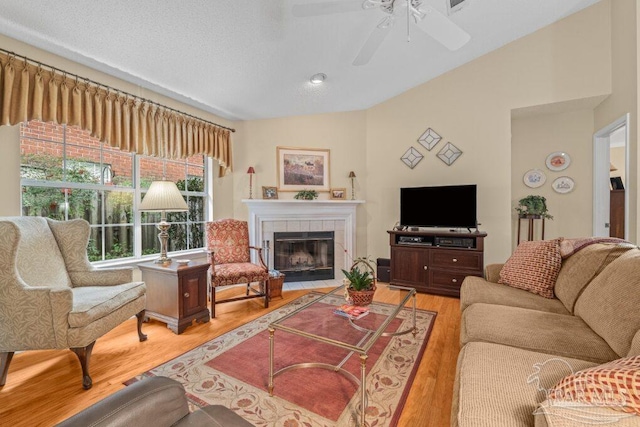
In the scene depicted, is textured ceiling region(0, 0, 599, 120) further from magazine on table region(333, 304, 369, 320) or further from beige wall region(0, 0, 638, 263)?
magazine on table region(333, 304, 369, 320)

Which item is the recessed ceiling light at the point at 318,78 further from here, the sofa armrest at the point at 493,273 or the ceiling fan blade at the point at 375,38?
the sofa armrest at the point at 493,273

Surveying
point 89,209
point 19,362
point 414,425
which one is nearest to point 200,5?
point 89,209

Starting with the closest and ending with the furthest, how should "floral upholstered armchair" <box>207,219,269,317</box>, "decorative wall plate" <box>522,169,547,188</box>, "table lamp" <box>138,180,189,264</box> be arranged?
"table lamp" <box>138,180,189,264</box>
"floral upholstered armchair" <box>207,219,269,317</box>
"decorative wall plate" <box>522,169,547,188</box>

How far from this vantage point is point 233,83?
326cm

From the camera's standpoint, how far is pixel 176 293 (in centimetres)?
266

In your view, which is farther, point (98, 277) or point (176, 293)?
point (176, 293)

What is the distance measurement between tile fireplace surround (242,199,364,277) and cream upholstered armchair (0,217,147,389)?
74.5 inches

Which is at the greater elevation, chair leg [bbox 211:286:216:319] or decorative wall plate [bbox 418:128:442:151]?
decorative wall plate [bbox 418:128:442:151]

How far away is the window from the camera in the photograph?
99.7 inches

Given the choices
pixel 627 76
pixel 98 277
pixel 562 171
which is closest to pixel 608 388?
pixel 98 277

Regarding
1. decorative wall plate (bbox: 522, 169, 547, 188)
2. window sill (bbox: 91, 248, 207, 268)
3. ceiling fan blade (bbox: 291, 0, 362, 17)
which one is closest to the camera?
ceiling fan blade (bbox: 291, 0, 362, 17)

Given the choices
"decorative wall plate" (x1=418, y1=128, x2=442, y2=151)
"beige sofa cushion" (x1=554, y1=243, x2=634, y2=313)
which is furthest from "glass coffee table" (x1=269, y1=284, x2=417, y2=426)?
"decorative wall plate" (x1=418, y1=128, x2=442, y2=151)

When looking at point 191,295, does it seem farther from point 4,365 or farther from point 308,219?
point 308,219

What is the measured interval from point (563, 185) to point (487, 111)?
4.75 feet
